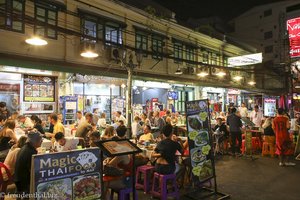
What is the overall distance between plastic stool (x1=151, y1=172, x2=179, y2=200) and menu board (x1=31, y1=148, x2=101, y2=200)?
2.08m

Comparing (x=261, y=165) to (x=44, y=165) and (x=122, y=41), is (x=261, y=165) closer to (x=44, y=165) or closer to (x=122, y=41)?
(x=44, y=165)

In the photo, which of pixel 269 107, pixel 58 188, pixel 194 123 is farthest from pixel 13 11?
pixel 269 107

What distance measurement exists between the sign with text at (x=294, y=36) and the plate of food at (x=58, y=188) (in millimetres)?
16598

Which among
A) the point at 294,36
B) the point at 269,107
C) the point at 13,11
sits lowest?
the point at 269,107

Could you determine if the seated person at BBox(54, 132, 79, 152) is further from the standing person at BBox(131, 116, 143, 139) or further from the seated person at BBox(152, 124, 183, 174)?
the standing person at BBox(131, 116, 143, 139)

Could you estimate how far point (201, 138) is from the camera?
20.6 feet

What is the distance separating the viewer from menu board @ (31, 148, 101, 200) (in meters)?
3.54

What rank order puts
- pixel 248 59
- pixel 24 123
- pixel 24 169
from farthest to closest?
pixel 248 59 < pixel 24 123 < pixel 24 169

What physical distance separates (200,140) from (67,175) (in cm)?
345

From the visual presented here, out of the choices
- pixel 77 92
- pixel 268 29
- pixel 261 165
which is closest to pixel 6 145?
pixel 77 92

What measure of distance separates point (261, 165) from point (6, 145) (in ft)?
27.2

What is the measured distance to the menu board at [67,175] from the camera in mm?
3535

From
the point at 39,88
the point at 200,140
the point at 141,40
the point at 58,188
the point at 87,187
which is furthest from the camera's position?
the point at 141,40

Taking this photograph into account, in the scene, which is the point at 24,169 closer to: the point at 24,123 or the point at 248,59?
the point at 24,123
